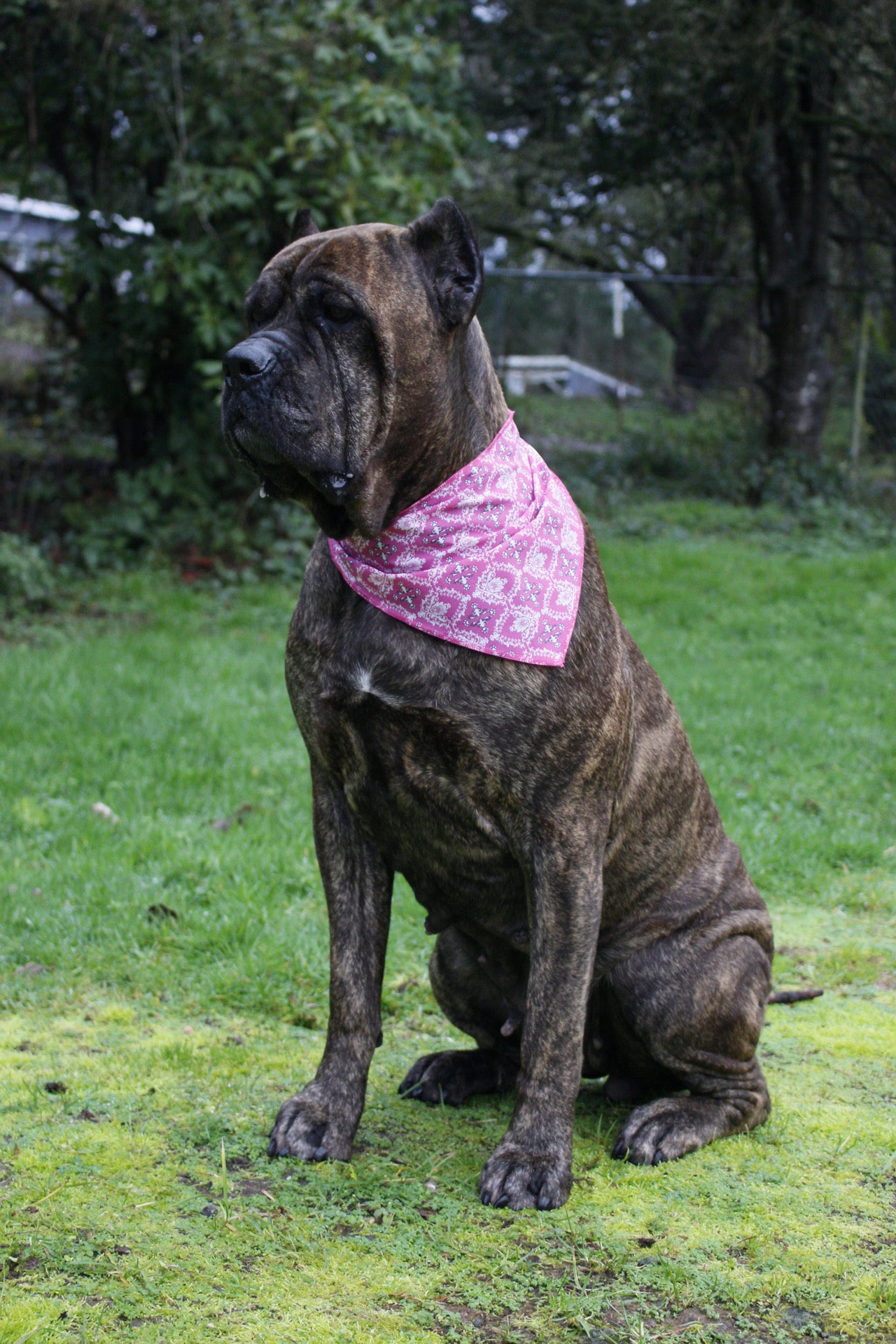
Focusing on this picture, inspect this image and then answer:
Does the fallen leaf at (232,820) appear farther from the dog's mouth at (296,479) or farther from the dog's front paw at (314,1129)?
the dog's mouth at (296,479)

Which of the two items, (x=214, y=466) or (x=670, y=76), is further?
(x=670, y=76)

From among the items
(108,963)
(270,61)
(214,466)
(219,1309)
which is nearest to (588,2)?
(270,61)

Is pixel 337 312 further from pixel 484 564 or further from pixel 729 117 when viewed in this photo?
pixel 729 117

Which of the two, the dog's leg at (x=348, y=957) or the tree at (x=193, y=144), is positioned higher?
the tree at (x=193, y=144)

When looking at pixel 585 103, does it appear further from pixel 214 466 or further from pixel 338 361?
pixel 338 361

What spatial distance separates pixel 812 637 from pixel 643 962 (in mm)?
6302

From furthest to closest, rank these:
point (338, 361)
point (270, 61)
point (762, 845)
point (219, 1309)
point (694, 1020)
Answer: point (270, 61) → point (762, 845) → point (694, 1020) → point (338, 361) → point (219, 1309)

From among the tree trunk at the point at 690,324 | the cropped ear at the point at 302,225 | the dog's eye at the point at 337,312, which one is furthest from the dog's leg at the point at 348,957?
the tree trunk at the point at 690,324

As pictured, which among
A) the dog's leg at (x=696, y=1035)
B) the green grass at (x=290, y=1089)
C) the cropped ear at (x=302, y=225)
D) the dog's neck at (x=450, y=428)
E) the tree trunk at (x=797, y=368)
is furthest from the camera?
the tree trunk at (x=797, y=368)

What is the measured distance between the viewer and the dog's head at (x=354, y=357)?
8.41ft

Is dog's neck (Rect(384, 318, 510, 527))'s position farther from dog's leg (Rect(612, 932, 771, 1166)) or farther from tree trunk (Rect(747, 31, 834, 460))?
tree trunk (Rect(747, 31, 834, 460))

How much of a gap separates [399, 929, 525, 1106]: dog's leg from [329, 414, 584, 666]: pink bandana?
3.01ft

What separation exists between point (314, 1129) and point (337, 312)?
1.83 meters

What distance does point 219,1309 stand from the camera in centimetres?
225
